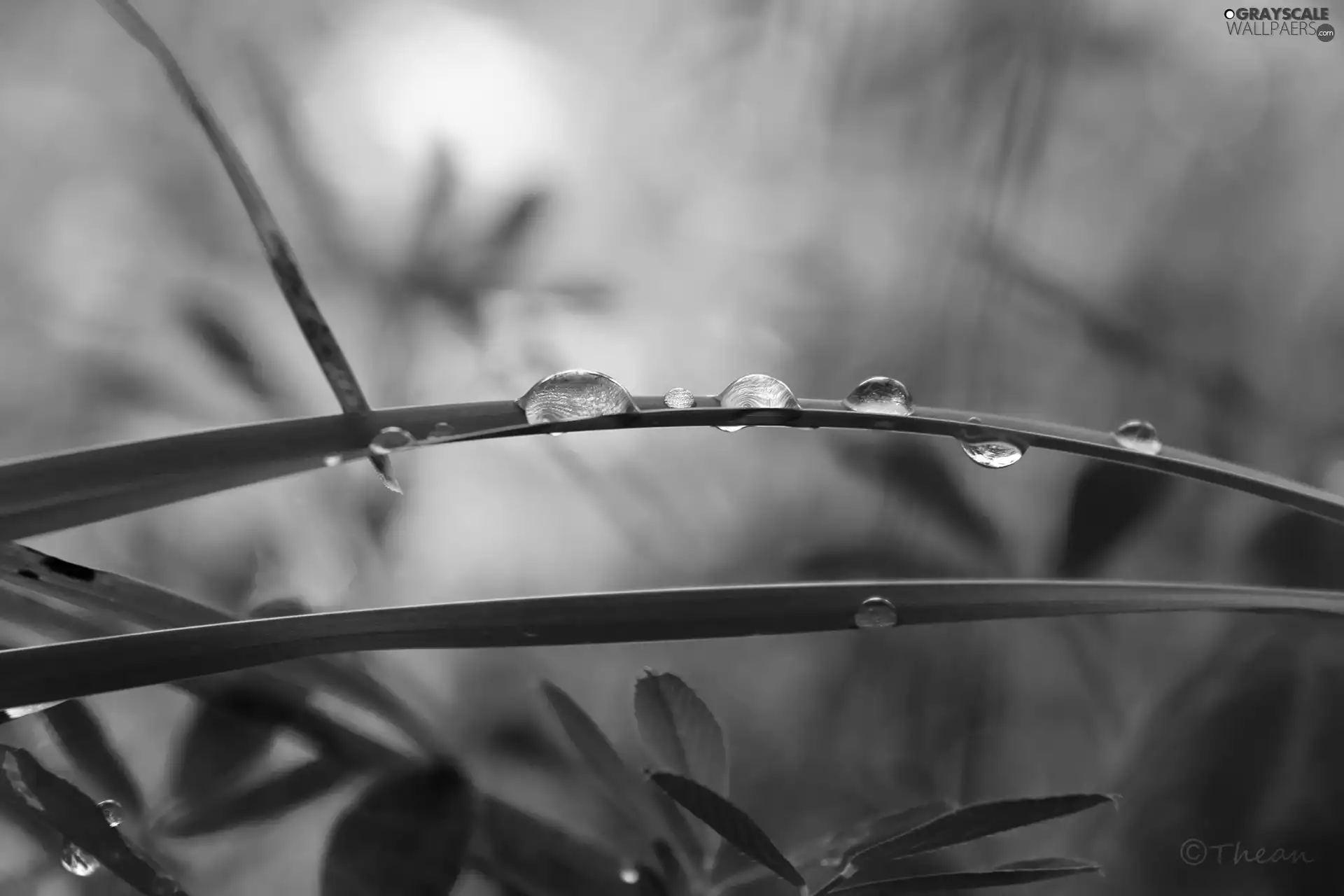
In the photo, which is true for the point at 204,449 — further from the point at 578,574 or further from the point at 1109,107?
the point at 1109,107

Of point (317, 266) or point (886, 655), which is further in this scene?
point (317, 266)

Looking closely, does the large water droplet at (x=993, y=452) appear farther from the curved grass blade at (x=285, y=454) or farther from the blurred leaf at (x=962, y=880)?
the blurred leaf at (x=962, y=880)

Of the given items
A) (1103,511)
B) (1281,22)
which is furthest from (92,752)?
(1281,22)

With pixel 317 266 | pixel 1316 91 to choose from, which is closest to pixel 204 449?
pixel 317 266

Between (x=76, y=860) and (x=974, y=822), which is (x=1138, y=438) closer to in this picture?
(x=974, y=822)

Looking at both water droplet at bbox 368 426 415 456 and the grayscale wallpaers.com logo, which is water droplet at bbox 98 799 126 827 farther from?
the grayscale wallpaers.com logo

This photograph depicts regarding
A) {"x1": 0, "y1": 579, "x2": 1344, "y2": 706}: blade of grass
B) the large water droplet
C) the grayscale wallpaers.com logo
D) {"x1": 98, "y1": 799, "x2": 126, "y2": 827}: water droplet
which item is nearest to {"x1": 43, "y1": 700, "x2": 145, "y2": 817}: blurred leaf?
{"x1": 98, "y1": 799, "x2": 126, "y2": 827}: water droplet
